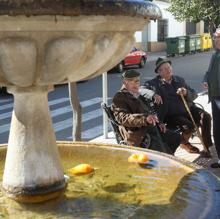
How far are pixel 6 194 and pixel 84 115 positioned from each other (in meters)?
7.71

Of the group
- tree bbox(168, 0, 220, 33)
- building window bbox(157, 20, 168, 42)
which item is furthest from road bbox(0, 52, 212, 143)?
building window bbox(157, 20, 168, 42)

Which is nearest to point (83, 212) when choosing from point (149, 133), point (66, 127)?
point (149, 133)

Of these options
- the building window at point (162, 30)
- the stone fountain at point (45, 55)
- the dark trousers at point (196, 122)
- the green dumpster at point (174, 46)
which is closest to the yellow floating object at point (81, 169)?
the stone fountain at point (45, 55)

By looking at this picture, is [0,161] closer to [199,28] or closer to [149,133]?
[149,133]

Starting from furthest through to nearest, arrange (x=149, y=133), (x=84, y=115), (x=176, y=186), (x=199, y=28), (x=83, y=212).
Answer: (x=199, y=28)
(x=84, y=115)
(x=149, y=133)
(x=176, y=186)
(x=83, y=212)

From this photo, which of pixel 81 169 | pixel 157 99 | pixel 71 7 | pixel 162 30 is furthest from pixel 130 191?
pixel 162 30

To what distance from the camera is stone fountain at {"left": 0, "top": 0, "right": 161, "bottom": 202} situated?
104 inches

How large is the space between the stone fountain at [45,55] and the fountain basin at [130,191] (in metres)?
0.21

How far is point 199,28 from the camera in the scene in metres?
45.2

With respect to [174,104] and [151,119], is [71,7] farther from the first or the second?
[174,104]

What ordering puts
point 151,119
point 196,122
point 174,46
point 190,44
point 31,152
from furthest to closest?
1. point 190,44
2. point 174,46
3. point 196,122
4. point 151,119
5. point 31,152

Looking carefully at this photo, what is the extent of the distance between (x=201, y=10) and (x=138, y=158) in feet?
42.6

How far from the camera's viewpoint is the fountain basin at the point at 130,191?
3275 millimetres

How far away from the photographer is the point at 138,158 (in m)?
4.31
